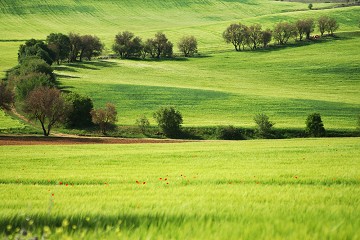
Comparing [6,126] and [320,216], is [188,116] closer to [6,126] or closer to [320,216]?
[6,126]

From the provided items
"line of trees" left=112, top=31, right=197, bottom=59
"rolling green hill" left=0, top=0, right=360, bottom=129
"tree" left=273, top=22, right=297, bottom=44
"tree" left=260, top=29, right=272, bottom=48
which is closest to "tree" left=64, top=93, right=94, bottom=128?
"rolling green hill" left=0, top=0, right=360, bottom=129

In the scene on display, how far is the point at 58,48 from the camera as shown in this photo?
10488 cm

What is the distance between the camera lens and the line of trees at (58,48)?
95.6m

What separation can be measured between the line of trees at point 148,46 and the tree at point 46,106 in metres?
74.4

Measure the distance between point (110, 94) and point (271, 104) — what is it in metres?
30.8

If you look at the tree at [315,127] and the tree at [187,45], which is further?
the tree at [187,45]

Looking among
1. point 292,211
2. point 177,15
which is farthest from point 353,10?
point 292,211

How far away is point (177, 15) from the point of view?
187 m

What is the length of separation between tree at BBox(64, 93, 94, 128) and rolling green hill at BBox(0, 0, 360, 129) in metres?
5.88

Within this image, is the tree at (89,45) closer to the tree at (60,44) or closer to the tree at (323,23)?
the tree at (60,44)

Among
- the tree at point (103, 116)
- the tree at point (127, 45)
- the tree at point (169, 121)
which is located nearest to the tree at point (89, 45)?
the tree at point (127, 45)

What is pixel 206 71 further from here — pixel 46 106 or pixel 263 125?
pixel 46 106

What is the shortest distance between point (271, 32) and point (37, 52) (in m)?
77.0

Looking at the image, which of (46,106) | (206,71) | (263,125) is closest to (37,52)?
(206,71)
